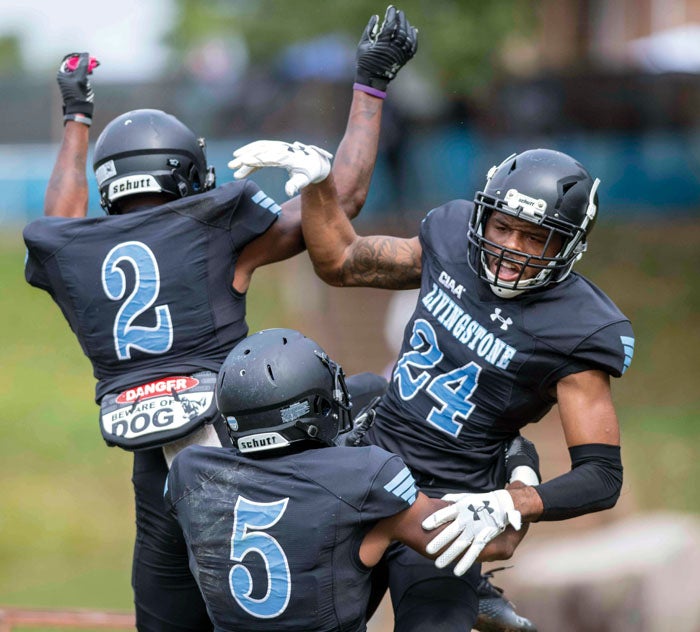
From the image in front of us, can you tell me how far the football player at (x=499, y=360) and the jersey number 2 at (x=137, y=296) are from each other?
52 centimetres

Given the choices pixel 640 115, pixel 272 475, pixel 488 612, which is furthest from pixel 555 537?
pixel 640 115

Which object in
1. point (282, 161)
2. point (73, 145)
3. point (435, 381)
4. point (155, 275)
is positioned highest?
point (282, 161)

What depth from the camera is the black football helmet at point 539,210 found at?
3.86 metres

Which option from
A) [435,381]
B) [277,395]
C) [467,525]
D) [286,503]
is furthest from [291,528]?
[435,381]

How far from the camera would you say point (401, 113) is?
18141mm

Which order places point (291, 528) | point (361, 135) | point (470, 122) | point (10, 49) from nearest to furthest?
point (291, 528), point (361, 135), point (470, 122), point (10, 49)

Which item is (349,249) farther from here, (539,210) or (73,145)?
(73,145)

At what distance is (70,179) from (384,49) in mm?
1357

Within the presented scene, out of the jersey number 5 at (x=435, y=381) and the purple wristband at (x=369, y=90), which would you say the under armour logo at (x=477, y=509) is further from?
the purple wristband at (x=369, y=90)

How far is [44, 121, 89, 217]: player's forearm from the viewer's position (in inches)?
182

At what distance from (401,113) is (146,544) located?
1442cm

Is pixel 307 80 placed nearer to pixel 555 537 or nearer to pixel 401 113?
pixel 401 113

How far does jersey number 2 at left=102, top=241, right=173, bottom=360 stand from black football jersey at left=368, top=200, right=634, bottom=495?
33.3 inches

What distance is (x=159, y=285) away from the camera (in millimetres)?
4180
